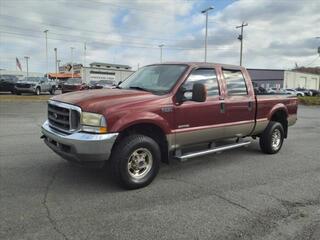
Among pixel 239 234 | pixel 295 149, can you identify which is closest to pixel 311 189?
pixel 239 234

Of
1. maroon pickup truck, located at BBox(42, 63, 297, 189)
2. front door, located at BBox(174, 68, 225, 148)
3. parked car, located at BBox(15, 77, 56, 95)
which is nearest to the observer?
maroon pickup truck, located at BBox(42, 63, 297, 189)

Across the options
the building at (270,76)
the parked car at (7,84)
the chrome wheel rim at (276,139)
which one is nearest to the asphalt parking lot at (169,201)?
the chrome wheel rim at (276,139)

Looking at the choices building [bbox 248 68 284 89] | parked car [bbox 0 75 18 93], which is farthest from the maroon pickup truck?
building [bbox 248 68 284 89]

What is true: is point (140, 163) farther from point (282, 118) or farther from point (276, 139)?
point (282, 118)

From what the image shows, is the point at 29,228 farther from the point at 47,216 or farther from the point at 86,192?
the point at 86,192

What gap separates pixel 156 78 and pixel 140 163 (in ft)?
5.32

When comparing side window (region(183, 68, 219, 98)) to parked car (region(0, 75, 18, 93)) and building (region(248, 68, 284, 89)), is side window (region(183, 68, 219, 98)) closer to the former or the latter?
parked car (region(0, 75, 18, 93))

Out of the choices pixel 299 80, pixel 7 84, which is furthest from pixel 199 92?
pixel 299 80

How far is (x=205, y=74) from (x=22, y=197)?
359cm

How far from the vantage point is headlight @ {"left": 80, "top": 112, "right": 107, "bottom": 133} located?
4668 millimetres

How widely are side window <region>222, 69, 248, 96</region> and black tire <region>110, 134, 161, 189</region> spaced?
2.16 m

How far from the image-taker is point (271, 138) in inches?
301

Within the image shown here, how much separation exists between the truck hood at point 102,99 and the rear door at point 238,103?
5.87ft

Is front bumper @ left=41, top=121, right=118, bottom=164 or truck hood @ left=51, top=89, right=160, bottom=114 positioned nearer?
front bumper @ left=41, top=121, right=118, bottom=164
